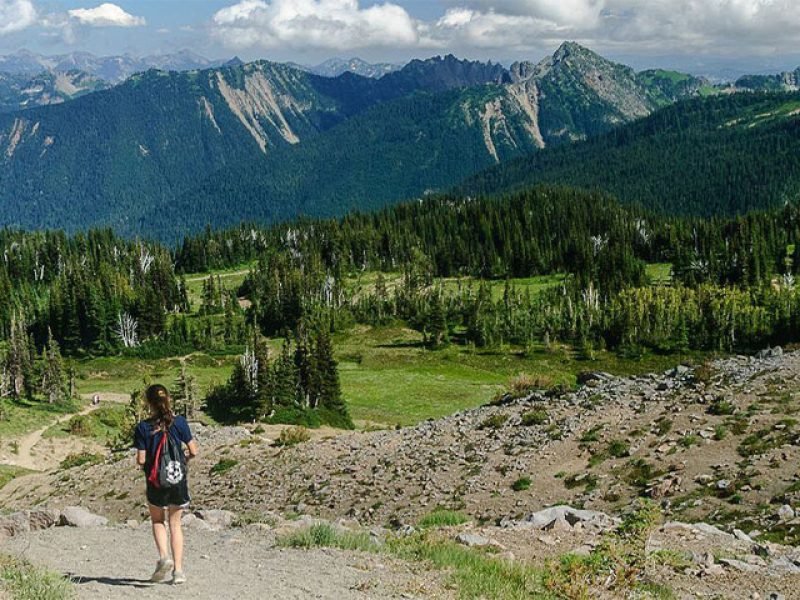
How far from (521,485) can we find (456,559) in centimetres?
1563

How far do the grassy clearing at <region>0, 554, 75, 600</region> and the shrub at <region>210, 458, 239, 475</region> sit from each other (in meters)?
26.9

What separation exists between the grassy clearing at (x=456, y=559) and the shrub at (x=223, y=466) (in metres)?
22.4

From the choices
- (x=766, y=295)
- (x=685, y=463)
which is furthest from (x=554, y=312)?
(x=685, y=463)

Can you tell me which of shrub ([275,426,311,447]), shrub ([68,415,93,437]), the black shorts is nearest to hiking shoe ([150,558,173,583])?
the black shorts

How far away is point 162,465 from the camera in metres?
16.5


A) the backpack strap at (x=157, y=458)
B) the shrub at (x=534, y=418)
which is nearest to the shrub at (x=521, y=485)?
Answer: the shrub at (x=534, y=418)

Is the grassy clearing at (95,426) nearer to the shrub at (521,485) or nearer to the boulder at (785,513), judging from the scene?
the shrub at (521,485)

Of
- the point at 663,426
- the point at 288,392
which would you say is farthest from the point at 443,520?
the point at 288,392

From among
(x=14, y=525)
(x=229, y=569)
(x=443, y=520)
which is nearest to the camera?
(x=229, y=569)

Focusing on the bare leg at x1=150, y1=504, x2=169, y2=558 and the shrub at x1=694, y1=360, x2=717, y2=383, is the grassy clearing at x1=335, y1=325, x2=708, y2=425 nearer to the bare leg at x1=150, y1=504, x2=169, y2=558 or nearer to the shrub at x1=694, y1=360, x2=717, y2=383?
the shrub at x1=694, y1=360, x2=717, y2=383

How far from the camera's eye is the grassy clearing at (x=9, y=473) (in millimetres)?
55769

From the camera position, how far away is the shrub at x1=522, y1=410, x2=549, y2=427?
4244cm

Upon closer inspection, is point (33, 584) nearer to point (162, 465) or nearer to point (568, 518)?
point (162, 465)

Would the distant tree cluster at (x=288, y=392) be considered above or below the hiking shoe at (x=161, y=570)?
below
